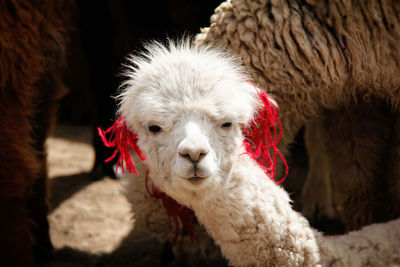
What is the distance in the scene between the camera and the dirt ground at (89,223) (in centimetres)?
292

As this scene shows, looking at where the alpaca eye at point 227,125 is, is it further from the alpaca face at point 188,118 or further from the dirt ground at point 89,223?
the dirt ground at point 89,223

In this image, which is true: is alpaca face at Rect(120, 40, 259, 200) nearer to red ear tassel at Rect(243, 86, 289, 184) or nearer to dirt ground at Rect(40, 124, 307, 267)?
red ear tassel at Rect(243, 86, 289, 184)

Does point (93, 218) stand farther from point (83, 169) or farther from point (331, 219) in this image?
point (331, 219)

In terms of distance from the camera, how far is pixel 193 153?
4.91 ft

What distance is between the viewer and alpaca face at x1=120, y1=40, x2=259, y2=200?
1560mm

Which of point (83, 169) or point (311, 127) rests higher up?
point (311, 127)

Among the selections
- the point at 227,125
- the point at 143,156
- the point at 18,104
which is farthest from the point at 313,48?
the point at 18,104

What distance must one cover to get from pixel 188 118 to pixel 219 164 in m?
0.20

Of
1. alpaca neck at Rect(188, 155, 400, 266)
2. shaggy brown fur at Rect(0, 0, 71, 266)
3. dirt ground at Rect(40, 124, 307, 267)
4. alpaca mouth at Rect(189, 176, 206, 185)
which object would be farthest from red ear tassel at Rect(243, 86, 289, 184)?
shaggy brown fur at Rect(0, 0, 71, 266)

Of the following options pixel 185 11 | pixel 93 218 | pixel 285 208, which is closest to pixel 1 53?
pixel 285 208

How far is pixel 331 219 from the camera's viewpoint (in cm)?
340

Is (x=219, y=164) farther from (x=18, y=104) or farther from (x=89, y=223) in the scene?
(x=89, y=223)

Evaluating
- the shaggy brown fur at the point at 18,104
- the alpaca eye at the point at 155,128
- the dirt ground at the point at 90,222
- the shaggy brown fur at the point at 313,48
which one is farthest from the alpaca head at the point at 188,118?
the dirt ground at the point at 90,222

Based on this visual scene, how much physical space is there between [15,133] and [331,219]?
2265mm
